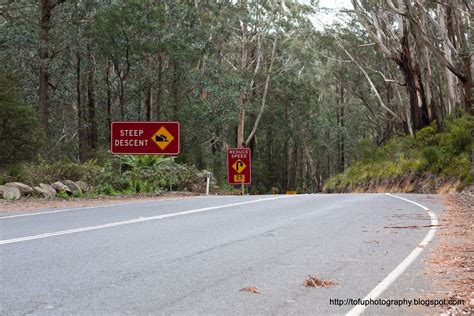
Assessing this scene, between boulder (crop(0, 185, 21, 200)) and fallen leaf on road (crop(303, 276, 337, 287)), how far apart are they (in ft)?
38.3

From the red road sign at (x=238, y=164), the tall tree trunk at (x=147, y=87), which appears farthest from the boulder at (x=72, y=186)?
the tall tree trunk at (x=147, y=87)

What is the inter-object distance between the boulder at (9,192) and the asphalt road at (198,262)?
182 inches

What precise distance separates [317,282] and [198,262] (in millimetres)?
1424

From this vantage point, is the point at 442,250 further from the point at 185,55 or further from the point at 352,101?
the point at 352,101

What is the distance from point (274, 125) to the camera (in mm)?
53500

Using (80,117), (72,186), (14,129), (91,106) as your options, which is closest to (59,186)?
(72,186)

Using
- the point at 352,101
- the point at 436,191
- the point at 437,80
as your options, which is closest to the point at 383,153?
the point at 436,191

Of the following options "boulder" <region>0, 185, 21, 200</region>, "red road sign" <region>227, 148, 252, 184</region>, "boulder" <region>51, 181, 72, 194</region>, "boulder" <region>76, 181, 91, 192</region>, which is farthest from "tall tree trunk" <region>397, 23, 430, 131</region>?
"boulder" <region>0, 185, 21, 200</region>

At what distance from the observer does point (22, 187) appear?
15.9 m

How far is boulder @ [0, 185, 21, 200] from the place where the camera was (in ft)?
49.8

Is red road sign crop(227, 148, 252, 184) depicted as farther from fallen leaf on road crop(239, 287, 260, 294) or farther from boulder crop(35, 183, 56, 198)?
fallen leaf on road crop(239, 287, 260, 294)

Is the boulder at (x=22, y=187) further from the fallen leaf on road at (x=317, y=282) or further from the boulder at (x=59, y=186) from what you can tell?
the fallen leaf on road at (x=317, y=282)

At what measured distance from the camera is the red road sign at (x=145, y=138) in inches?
767

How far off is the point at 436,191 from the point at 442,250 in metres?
16.4
